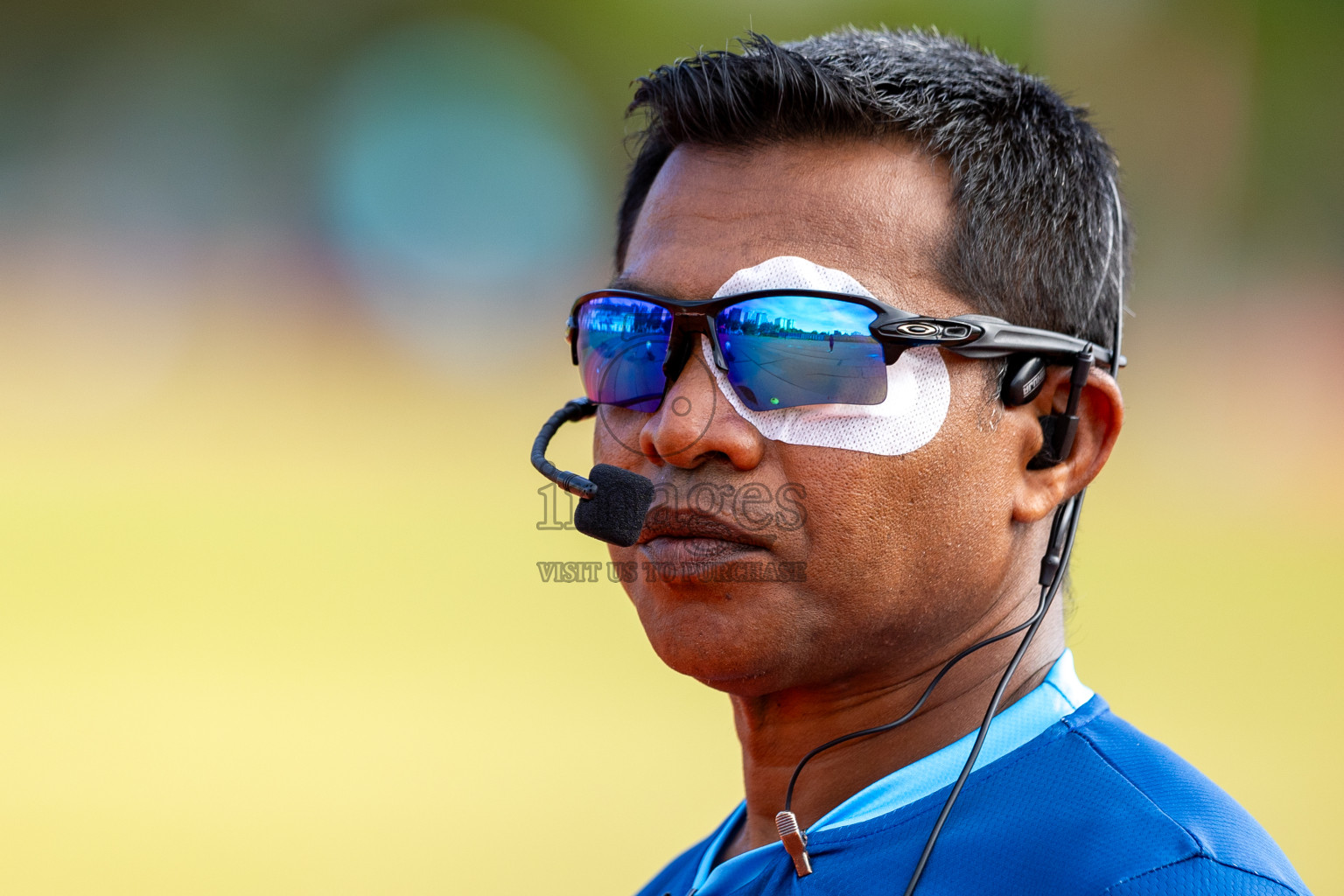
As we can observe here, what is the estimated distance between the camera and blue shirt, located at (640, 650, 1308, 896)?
165 centimetres

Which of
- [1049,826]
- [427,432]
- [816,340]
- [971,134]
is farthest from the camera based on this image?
[427,432]

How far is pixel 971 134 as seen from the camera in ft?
7.27

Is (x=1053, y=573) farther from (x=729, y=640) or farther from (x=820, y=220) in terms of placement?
(x=820, y=220)

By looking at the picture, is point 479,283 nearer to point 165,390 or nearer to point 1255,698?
point 165,390

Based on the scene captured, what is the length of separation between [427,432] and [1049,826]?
16.6 meters

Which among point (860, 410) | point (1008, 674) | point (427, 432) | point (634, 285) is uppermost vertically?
point (427, 432)

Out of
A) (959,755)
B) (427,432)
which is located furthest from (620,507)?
(427,432)

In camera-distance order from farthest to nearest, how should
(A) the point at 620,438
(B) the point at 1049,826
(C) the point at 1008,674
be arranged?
(A) the point at 620,438
(C) the point at 1008,674
(B) the point at 1049,826

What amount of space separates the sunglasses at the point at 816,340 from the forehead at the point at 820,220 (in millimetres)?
56

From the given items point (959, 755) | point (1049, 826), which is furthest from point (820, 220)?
point (1049, 826)

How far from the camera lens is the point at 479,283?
1934 centimetres

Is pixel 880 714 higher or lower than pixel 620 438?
lower

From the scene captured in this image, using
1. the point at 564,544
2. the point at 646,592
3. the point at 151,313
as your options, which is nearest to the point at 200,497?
the point at 151,313

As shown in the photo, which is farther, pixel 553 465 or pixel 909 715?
pixel 553 465
